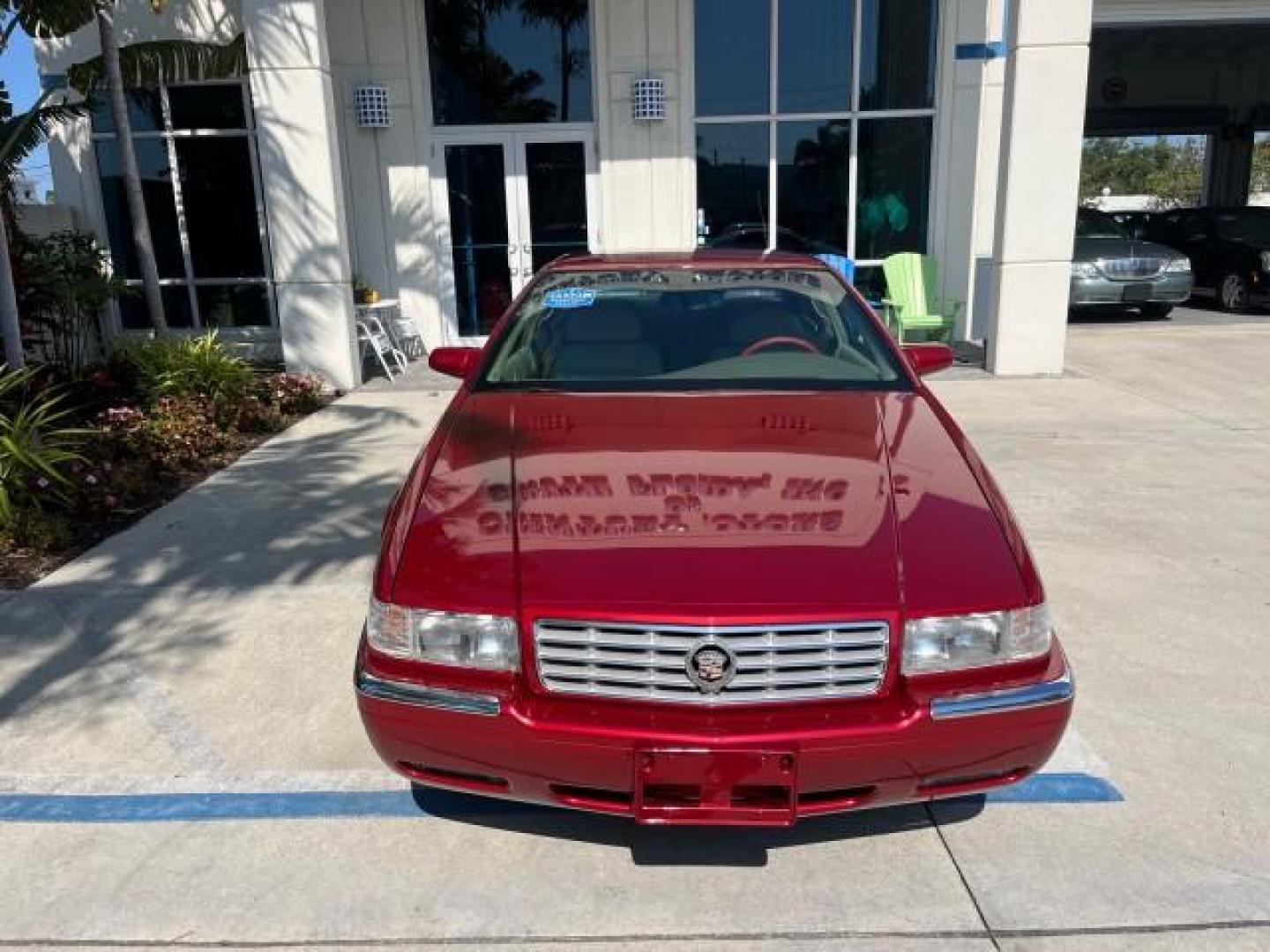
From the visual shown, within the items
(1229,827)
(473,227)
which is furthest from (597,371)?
(473,227)

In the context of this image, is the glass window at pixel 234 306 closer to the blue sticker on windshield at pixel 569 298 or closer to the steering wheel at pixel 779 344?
the blue sticker on windshield at pixel 569 298

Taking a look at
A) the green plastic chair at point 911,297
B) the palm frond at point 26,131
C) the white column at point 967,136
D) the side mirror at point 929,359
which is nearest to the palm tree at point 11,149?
the palm frond at point 26,131

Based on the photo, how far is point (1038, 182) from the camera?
31.2ft

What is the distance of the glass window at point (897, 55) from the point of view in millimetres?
11539

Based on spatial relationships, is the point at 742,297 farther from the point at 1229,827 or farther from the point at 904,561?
the point at 1229,827

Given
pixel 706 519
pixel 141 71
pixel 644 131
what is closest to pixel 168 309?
pixel 141 71

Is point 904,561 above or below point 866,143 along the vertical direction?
below

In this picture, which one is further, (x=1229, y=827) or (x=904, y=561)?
(x=1229, y=827)

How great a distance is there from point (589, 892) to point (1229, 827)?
6.15 feet

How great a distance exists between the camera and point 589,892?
2.59 meters

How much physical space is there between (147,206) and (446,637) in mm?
11031

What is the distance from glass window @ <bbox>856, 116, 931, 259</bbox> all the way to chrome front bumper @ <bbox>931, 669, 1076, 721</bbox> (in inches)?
406

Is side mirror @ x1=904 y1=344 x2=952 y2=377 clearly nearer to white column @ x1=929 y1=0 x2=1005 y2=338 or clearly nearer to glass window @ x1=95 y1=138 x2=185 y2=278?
white column @ x1=929 y1=0 x2=1005 y2=338

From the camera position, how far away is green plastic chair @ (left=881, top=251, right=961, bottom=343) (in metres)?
11.2
